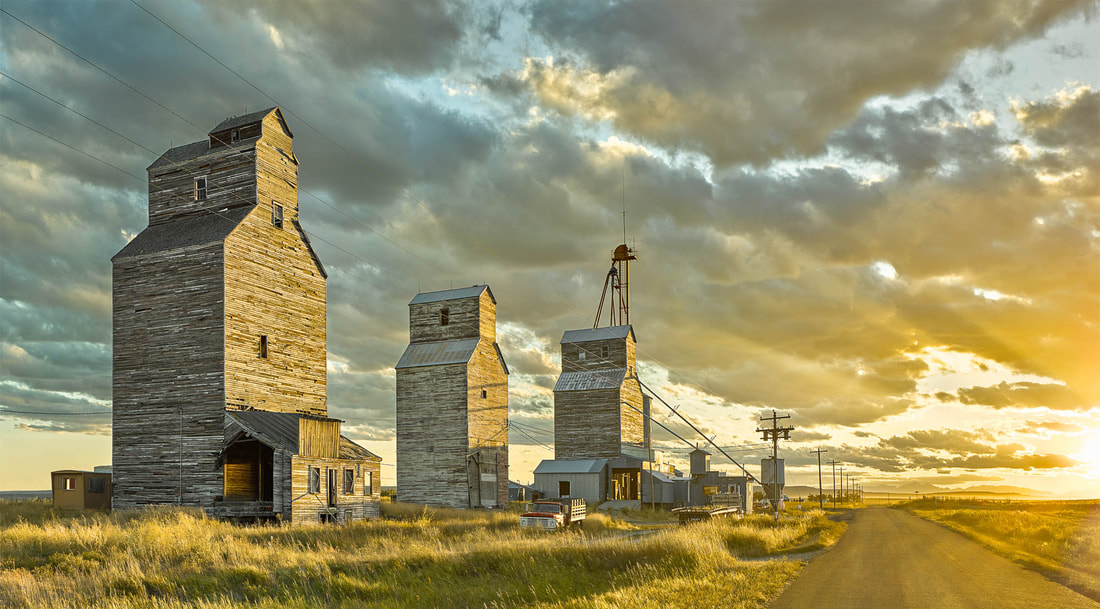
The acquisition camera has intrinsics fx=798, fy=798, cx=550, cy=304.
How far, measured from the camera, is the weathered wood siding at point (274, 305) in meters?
39.7

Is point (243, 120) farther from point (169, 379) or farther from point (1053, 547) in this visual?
point (1053, 547)

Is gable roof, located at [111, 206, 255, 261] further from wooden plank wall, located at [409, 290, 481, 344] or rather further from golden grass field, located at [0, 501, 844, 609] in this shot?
wooden plank wall, located at [409, 290, 481, 344]

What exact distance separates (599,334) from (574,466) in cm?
1212

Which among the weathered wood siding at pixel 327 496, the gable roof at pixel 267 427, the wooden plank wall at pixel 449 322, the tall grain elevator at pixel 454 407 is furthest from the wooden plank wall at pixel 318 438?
the wooden plank wall at pixel 449 322

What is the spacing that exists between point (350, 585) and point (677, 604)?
776 cm

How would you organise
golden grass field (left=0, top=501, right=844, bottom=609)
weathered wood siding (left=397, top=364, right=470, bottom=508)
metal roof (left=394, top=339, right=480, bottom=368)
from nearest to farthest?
golden grass field (left=0, top=501, right=844, bottom=609), weathered wood siding (left=397, top=364, right=470, bottom=508), metal roof (left=394, top=339, right=480, bottom=368)

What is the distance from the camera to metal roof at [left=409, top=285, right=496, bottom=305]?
191 feet

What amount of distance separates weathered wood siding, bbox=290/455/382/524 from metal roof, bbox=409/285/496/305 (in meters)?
17.2

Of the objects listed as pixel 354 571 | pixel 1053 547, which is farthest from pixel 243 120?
pixel 1053 547

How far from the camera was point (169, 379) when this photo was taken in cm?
3953

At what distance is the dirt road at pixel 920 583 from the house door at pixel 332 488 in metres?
23.1

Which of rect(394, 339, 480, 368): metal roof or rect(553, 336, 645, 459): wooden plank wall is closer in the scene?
rect(394, 339, 480, 368): metal roof

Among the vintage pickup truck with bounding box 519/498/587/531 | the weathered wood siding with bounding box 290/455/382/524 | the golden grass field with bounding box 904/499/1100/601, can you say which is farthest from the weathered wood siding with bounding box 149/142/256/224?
the golden grass field with bounding box 904/499/1100/601

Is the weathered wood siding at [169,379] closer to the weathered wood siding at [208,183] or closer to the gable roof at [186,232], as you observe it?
the gable roof at [186,232]
